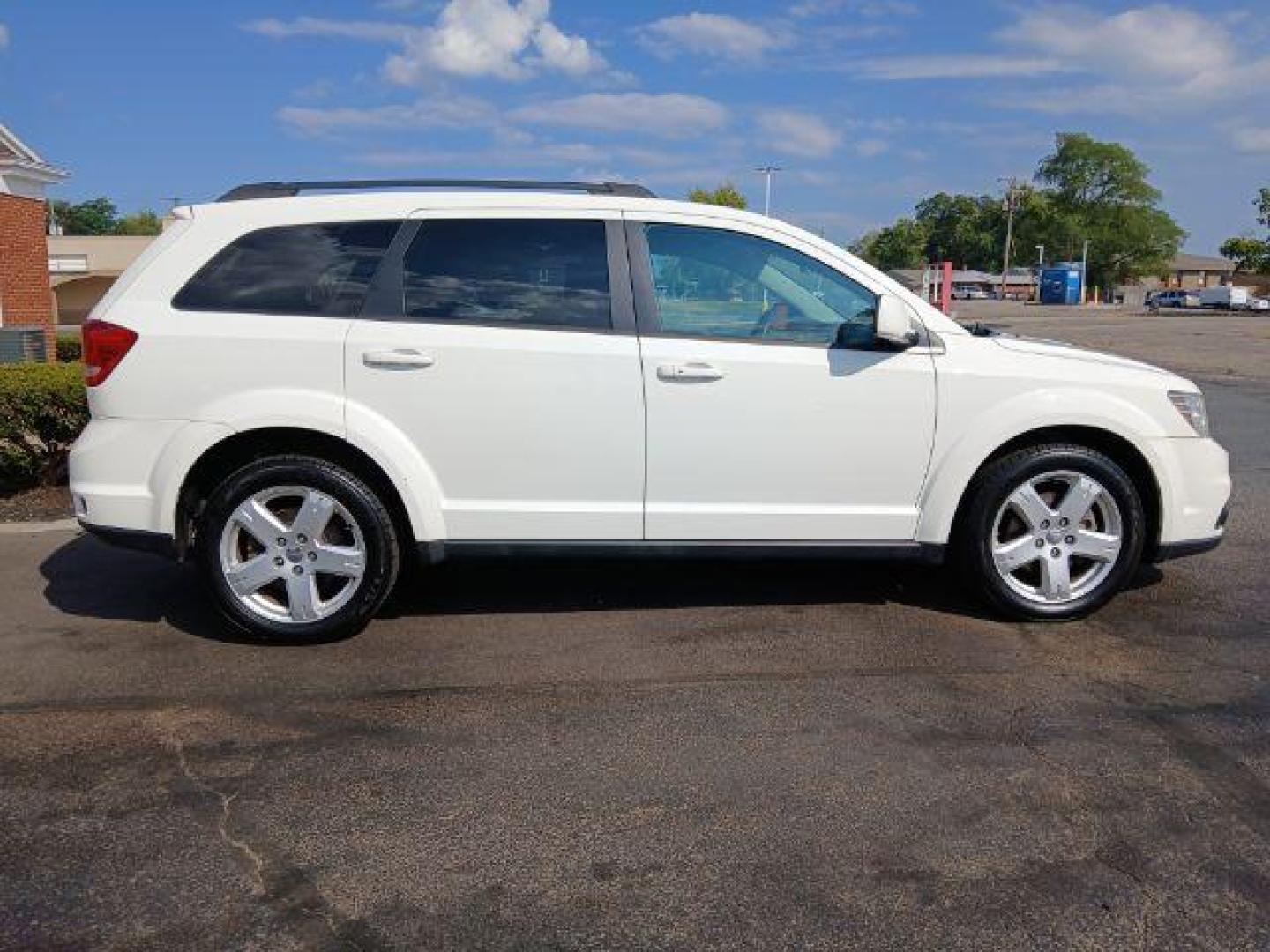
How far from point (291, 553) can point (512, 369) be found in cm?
123

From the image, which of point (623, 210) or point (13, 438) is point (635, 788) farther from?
point (13, 438)

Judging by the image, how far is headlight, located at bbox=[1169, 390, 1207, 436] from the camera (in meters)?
4.84

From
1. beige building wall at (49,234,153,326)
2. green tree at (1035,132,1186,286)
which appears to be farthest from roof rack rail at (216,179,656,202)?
green tree at (1035,132,1186,286)

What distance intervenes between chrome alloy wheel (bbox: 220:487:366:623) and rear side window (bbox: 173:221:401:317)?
2.60 ft

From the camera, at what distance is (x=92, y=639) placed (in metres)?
4.74

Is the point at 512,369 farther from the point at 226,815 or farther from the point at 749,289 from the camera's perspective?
the point at 226,815

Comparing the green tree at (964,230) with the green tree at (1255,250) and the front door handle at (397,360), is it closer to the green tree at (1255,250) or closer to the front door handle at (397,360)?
the green tree at (1255,250)

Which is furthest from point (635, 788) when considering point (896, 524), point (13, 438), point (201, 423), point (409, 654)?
point (13, 438)

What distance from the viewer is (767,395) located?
457 cm

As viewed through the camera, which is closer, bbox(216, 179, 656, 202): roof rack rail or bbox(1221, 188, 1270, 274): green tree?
bbox(216, 179, 656, 202): roof rack rail

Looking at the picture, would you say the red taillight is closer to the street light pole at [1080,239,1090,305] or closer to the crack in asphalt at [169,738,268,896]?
the crack in asphalt at [169,738,268,896]

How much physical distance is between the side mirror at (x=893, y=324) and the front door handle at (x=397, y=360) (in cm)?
188

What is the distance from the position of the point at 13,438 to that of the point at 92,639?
312cm

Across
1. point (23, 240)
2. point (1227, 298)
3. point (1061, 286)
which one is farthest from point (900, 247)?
point (23, 240)
